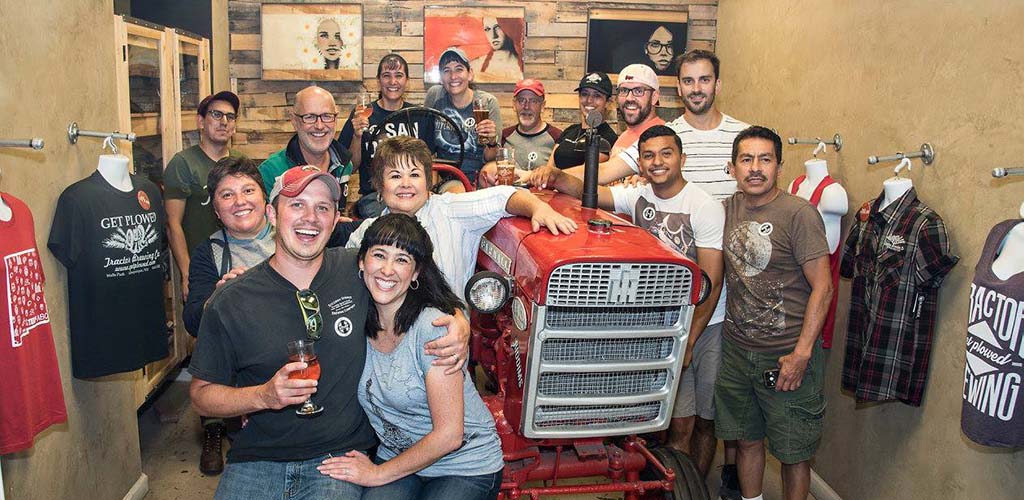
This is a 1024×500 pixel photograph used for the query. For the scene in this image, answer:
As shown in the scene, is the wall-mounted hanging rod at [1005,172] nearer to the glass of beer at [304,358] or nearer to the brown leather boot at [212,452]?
the glass of beer at [304,358]

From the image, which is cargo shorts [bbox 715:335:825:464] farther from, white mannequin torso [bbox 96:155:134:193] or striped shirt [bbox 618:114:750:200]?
white mannequin torso [bbox 96:155:134:193]

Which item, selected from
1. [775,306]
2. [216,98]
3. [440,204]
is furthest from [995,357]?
[216,98]

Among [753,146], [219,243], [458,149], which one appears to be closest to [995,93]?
[753,146]

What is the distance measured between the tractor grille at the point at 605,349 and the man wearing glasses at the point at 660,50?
3832mm

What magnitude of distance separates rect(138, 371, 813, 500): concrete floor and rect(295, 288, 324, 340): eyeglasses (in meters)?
1.83

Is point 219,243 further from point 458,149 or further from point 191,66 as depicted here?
point 191,66

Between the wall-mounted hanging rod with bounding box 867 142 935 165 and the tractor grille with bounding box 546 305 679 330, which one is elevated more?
the wall-mounted hanging rod with bounding box 867 142 935 165

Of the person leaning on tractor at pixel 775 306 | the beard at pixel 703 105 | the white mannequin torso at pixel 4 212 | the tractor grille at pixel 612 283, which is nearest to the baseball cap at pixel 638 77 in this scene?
the beard at pixel 703 105

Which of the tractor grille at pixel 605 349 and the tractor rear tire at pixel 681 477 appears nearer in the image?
the tractor grille at pixel 605 349

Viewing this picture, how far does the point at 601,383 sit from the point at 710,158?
1.40 meters

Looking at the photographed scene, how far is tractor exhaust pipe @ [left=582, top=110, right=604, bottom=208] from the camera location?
2713 millimetres

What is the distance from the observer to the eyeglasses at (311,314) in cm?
210

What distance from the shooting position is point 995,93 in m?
2.53

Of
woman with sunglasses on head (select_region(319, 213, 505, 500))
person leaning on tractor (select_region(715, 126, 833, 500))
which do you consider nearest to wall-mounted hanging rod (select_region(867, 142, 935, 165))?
person leaning on tractor (select_region(715, 126, 833, 500))
